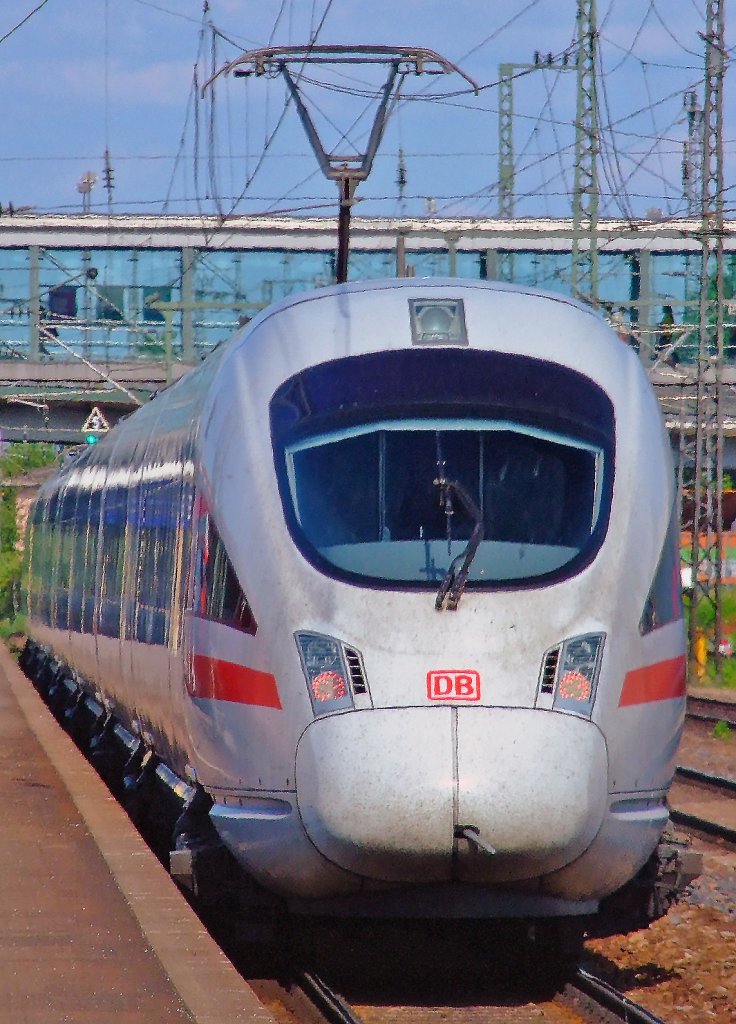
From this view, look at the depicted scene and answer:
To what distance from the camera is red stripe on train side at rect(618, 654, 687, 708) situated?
6.74 metres

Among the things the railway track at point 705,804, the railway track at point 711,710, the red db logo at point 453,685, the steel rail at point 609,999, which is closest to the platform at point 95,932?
the red db logo at point 453,685

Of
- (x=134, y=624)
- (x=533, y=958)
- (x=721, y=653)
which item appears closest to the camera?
(x=533, y=958)

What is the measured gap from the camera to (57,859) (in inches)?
355

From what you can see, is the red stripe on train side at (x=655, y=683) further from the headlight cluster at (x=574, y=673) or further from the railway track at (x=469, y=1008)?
the railway track at (x=469, y=1008)

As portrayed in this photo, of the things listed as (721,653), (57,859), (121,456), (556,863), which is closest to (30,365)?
(721,653)

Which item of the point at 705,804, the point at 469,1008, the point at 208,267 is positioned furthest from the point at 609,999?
the point at 208,267

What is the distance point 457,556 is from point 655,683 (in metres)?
0.93

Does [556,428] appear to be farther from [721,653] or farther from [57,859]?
[721,653]

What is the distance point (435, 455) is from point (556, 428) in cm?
52

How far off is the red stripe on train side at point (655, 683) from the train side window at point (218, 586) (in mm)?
1455

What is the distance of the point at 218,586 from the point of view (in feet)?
24.2

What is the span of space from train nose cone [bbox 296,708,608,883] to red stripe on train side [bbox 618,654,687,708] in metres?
0.30

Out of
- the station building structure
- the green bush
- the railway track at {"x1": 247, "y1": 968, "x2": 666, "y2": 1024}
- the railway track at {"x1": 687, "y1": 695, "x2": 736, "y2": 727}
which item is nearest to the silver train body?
the railway track at {"x1": 247, "y1": 968, "x2": 666, "y2": 1024}

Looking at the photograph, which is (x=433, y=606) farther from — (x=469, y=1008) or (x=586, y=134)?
(x=586, y=134)
